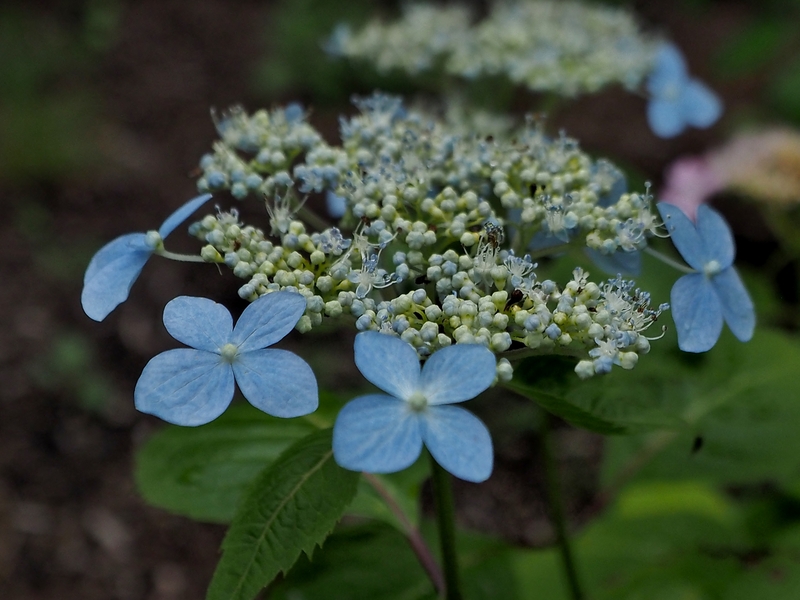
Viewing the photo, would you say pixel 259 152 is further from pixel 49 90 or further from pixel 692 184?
pixel 49 90

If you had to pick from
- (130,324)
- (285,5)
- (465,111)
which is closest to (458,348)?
(465,111)

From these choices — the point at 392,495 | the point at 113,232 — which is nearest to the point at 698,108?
the point at 392,495

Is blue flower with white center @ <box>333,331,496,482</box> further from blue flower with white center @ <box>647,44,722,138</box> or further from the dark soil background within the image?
blue flower with white center @ <box>647,44,722,138</box>

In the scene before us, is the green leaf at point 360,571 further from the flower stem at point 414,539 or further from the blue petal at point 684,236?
the blue petal at point 684,236

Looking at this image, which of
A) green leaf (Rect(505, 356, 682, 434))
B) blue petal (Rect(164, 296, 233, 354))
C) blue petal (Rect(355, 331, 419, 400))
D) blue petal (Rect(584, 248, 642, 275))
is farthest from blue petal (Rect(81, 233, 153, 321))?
blue petal (Rect(584, 248, 642, 275))

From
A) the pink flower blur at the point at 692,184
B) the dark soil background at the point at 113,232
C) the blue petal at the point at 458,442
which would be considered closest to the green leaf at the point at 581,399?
the blue petal at the point at 458,442

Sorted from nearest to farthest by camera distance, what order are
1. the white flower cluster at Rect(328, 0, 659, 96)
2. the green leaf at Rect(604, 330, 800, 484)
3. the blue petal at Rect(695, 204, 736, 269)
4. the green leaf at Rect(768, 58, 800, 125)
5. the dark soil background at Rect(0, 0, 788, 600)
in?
the blue petal at Rect(695, 204, 736, 269) → the green leaf at Rect(604, 330, 800, 484) → the white flower cluster at Rect(328, 0, 659, 96) → the dark soil background at Rect(0, 0, 788, 600) → the green leaf at Rect(768, 58, 800, 125)
